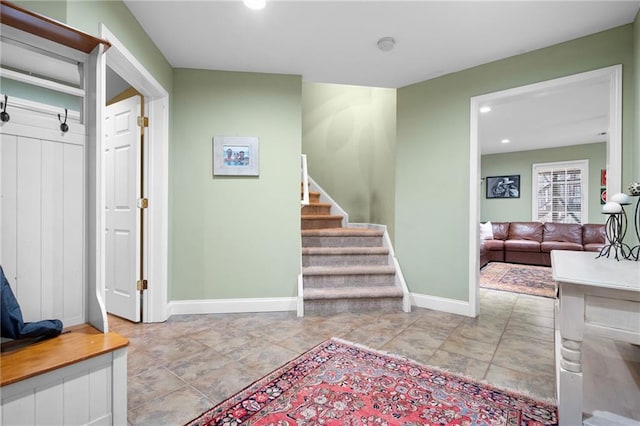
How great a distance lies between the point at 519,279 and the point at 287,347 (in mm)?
4000

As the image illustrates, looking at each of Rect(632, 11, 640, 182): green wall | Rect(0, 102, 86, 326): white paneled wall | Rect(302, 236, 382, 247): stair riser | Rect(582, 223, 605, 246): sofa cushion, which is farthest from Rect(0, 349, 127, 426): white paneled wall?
Rect(582, 223, 605, 246): sofa cushion

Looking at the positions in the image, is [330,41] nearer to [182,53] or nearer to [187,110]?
[182,53]

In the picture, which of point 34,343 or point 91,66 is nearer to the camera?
point 34,343

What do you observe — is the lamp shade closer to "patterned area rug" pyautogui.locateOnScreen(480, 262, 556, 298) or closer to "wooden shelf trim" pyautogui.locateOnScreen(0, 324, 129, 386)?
"patterned area rug" pyautogui.locateOnScreen(480, 262, 556, 298)

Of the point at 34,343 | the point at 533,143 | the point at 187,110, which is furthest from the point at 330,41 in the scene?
the point at 533,143

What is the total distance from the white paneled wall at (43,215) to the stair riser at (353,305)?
1.84m

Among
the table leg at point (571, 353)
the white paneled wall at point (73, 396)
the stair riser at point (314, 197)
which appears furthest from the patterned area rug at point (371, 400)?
the stair riser at point (314, 197)

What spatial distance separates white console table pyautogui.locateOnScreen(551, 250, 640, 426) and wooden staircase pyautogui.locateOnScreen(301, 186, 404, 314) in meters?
1.72

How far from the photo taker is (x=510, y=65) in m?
2.57

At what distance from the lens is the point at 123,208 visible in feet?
8.59

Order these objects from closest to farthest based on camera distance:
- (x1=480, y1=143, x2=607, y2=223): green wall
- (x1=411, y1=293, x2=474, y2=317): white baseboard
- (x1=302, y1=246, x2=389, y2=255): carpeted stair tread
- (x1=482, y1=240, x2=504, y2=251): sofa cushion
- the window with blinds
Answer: (x1=411, y1=293, x2=474, y2=317): white baseboard
(x1=302, y1=246, x2=389, y2=255): carpeted stair tread
(x1=482, y1=240, x2=504, y2=251): sofa cushion
(x1=480, y1=143, x2=607, y2=223): green wall
the window with blinds

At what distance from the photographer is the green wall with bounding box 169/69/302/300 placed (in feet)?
9.11

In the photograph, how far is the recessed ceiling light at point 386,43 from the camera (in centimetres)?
230

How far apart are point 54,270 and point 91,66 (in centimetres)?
99
